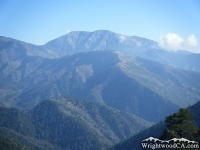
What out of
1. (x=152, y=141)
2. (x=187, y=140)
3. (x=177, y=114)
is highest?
(x=177, y=114)

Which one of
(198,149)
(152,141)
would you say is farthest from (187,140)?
(152,141)

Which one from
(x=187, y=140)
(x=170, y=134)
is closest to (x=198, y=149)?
(x=187, y=140)

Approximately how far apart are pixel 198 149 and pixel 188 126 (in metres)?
4.97

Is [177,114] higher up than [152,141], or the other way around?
[177,114]

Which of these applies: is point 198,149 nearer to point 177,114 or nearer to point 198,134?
point 198,134

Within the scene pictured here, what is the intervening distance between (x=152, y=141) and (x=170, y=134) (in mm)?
14816

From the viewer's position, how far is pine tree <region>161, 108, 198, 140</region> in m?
50.5

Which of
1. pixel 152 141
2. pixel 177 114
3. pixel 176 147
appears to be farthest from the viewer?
pixel 152 141

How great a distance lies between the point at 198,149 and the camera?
49.0 m

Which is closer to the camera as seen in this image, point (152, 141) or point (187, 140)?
point (187, 140)

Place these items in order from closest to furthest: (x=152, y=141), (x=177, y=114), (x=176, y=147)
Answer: (x=176, y=147)
(x=177, y=114)
(x=152, y=141)

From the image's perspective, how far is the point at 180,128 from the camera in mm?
50719

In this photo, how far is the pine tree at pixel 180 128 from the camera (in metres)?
50.5

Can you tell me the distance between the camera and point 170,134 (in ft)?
162
